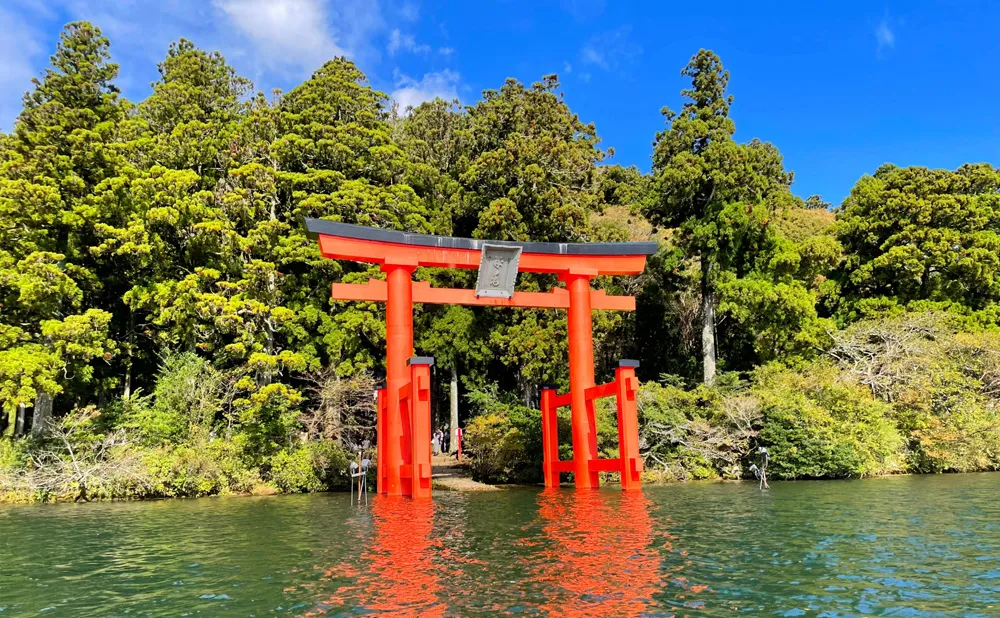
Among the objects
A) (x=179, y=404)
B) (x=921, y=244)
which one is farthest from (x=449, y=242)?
(x=921, y=244)

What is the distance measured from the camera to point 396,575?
698 centimetres

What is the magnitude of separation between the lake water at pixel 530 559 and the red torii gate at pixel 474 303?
6.14ft

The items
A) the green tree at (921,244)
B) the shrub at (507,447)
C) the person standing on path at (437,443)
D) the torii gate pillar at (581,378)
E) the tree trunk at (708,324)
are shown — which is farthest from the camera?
the person standing on path at (437,443)

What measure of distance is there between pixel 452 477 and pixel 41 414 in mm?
11426

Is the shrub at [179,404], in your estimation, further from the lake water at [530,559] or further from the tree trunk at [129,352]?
the lake water at [530,559]

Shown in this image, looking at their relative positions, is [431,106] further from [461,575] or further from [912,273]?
[461,575]

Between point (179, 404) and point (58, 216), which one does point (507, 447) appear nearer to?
point (179, 404)

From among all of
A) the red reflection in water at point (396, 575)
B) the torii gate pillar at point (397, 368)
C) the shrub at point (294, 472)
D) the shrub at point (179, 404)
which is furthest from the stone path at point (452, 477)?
the red reflection in water at point (396, 575)

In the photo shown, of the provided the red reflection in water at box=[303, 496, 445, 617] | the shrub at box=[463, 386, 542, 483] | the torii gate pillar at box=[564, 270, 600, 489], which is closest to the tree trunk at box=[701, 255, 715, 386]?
the shrub at box=[463, 386, 542, 483]

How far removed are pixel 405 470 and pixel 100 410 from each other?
10.7 m

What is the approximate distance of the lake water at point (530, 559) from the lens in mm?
5852

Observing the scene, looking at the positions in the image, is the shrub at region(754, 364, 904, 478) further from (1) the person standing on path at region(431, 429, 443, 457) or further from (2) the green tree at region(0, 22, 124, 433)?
(2) the green tree at region(0, 22, 124, 433)

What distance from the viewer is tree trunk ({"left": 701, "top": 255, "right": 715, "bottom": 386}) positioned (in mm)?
22750

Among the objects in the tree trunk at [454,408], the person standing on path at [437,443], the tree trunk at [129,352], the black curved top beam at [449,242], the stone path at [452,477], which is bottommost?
the stone path at [452,477]
